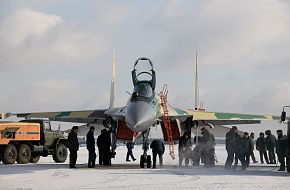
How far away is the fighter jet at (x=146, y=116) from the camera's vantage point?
56.8 feet

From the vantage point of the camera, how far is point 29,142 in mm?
23062

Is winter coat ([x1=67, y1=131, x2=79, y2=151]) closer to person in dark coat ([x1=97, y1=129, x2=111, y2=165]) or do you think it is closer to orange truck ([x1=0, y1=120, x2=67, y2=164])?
person in dark coat ([x1=97, y1=129, x2=111, y2=165])

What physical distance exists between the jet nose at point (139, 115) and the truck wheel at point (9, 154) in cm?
645

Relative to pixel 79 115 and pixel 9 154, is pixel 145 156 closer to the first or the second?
pixel 79 115

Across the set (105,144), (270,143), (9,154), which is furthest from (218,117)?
(9,154)

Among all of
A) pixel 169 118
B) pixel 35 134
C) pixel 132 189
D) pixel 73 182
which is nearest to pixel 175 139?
pixel 169 118

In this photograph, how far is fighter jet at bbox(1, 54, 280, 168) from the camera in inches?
682

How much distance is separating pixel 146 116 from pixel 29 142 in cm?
786

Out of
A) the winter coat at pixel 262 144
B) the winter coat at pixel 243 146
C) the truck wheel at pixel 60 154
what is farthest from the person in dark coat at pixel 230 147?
the truck wheel at pixel 60 154

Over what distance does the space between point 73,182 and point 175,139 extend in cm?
852

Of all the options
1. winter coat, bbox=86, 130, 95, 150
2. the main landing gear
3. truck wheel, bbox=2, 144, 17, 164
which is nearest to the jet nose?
the main landing gear

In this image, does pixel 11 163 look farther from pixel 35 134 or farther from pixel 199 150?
pixel 199 150

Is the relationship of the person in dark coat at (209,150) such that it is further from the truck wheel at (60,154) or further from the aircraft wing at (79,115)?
the truck wheel at (60,154)

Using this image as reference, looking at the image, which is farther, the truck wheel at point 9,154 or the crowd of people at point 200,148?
the truck wheel at point 9,154
